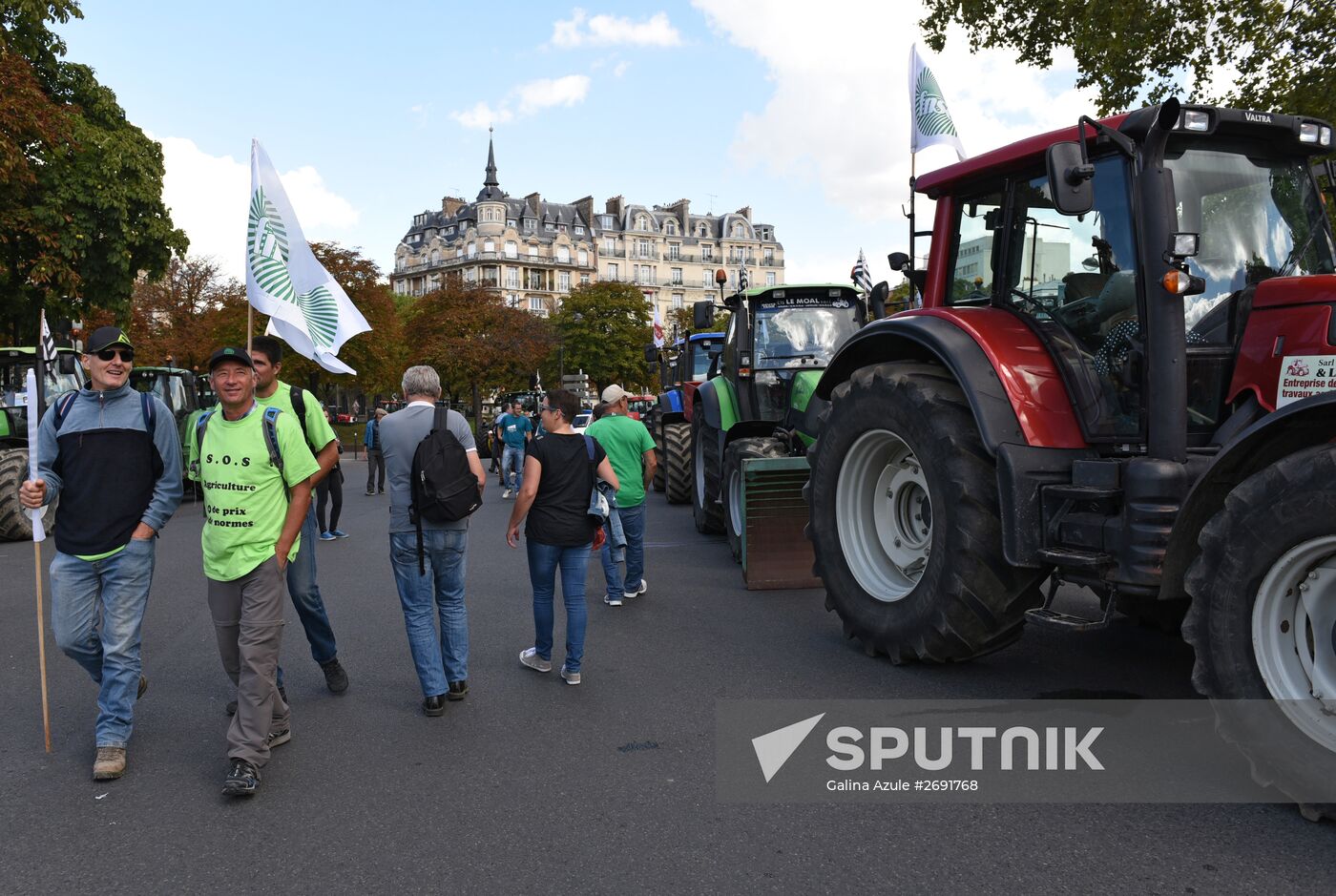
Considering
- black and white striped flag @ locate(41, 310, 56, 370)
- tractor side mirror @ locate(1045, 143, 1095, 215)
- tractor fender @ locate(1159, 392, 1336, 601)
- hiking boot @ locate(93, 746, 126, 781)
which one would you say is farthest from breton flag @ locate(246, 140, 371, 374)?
tractor fender @ locate(1159, 392, 1336, 601)

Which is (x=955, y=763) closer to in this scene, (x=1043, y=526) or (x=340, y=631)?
(x=1043, y=526)

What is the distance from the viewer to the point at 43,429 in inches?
181

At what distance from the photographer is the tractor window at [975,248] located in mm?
5496

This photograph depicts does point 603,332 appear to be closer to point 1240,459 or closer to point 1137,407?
point 1137,407

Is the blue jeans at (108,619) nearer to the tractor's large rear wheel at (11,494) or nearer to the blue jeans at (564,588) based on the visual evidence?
the blue jeans at (564,588)

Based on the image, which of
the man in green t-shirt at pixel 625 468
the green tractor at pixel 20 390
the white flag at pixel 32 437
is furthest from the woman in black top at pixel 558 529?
the green tractor at pixel 20 390

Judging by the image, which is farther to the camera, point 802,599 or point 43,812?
point 802,599

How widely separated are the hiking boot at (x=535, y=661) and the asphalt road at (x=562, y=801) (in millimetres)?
88

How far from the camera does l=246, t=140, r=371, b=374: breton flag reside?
7.71 m

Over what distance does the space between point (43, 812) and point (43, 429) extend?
1.65 m

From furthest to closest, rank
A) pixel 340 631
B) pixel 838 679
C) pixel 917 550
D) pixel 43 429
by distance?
pixel 340 631, pixel 917 550, pixel 838 679, pixel 43 429

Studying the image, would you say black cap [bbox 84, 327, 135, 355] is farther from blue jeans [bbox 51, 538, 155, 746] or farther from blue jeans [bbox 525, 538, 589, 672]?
blue jeans [bbox 525, 538, 589, 672]

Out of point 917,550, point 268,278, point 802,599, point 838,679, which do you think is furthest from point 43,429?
point 802,599

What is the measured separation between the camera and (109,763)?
4.31 meters
